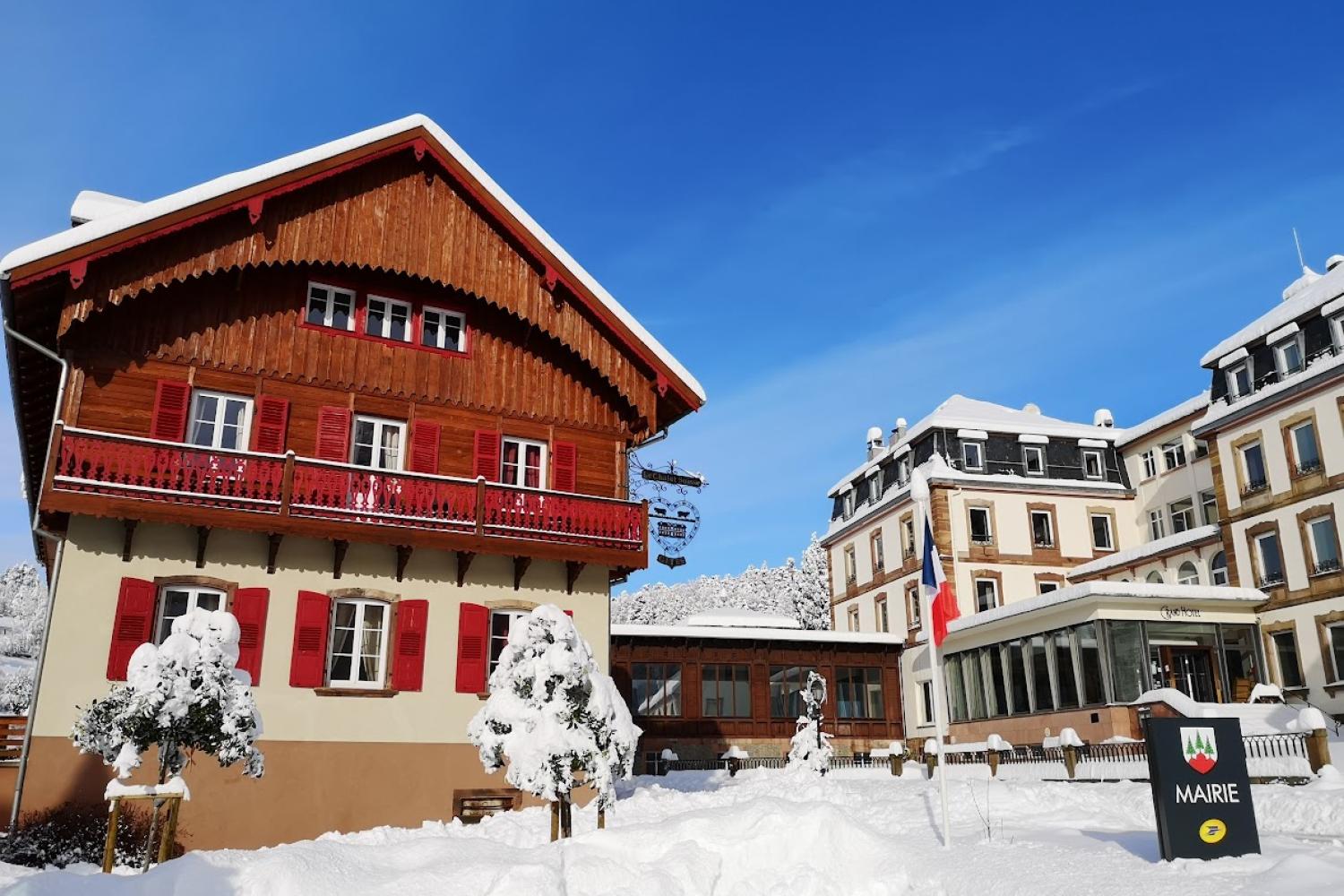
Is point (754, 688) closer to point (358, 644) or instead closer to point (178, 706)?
point (358, 644)

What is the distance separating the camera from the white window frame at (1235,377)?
35719 mm

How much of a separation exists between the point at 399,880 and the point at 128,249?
42.8ft

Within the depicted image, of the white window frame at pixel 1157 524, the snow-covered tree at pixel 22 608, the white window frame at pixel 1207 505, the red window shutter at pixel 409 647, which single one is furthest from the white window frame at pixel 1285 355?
the snow-covered tree at pixel 22 608

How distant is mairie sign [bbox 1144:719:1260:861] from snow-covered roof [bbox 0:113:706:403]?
13475mm

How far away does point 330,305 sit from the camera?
21.1 m

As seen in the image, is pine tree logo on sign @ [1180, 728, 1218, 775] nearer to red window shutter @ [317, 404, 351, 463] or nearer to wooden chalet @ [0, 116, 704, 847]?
wooden chalet @ [0, 116, 704, 847]

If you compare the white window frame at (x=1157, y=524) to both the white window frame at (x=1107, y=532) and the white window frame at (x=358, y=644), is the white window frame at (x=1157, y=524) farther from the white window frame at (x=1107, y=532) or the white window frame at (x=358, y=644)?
the white window frame at (x=358, y=644)

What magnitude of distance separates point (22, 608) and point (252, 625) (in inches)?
3458

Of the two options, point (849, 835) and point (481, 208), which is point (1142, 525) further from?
point (849, 835)

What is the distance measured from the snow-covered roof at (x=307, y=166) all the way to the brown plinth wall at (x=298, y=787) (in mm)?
8151

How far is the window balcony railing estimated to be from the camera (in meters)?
17.3

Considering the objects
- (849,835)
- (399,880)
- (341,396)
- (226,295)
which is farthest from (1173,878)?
(226,295)

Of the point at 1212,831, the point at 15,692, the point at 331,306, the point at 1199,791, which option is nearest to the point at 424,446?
the point at 331,306

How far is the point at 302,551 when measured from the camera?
19062 millimetres
